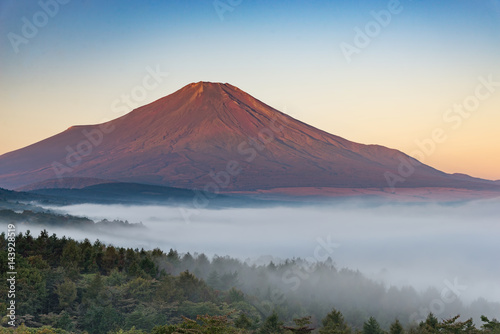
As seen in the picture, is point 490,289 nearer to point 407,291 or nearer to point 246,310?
point 407,291

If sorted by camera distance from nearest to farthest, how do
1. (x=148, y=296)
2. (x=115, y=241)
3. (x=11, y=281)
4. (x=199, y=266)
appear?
(x=11, y=281) < (x=148, y=296) < (x=199, y=266) < (x=115, y=241)

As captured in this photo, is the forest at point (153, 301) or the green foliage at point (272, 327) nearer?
the forest at point (153, 301)

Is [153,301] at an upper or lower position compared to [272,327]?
upper

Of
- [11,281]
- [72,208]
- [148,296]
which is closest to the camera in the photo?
[11,281]

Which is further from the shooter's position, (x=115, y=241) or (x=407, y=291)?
(x=115, y=241)

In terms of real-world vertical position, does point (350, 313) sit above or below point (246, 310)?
below

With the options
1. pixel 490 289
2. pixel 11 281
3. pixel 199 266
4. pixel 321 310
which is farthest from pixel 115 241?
pixel 490 289

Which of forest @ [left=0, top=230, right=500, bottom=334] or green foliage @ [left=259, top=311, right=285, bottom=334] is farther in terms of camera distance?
green foliage @ [left=259, top=311, right=285, bottom=334]

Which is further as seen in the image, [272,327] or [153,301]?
[153,301]
